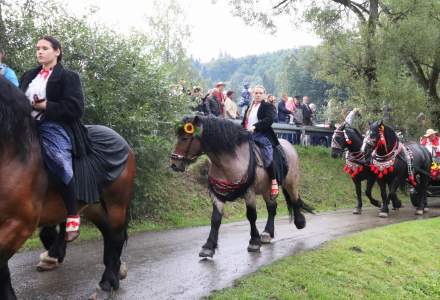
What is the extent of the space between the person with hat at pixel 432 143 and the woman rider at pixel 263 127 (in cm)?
1045

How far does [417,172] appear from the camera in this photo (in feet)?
52.6

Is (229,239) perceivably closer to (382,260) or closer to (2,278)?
(382,260)

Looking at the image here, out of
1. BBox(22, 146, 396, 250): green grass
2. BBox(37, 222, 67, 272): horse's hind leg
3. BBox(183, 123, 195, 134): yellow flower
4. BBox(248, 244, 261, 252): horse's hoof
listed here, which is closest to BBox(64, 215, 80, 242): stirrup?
BBox(37, 222, 67, 272): horse's hind leg

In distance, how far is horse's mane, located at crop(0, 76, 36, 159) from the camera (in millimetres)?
4793

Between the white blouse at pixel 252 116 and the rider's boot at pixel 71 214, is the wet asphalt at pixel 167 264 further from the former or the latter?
the white blouse at pixel 252 116

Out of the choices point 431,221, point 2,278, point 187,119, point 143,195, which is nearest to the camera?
point 2,278

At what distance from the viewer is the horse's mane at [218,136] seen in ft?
26.5

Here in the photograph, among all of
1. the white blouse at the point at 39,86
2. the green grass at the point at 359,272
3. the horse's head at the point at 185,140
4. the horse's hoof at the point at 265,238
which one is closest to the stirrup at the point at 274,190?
the horse's hoof at the point at 265,238

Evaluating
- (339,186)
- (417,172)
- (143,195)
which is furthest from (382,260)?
(339,186)

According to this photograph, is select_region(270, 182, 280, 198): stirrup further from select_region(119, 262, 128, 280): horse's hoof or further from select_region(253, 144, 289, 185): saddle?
select_region(119, 262, 128, 280): horse's hoof

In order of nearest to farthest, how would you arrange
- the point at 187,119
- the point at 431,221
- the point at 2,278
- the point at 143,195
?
the point at 2,278, the point at 187,119, the point at 143,195, the point at 431,221

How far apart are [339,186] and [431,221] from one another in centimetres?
610

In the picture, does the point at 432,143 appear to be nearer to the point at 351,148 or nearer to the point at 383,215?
the point at 351,148

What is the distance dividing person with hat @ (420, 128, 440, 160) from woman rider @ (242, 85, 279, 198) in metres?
10.4
